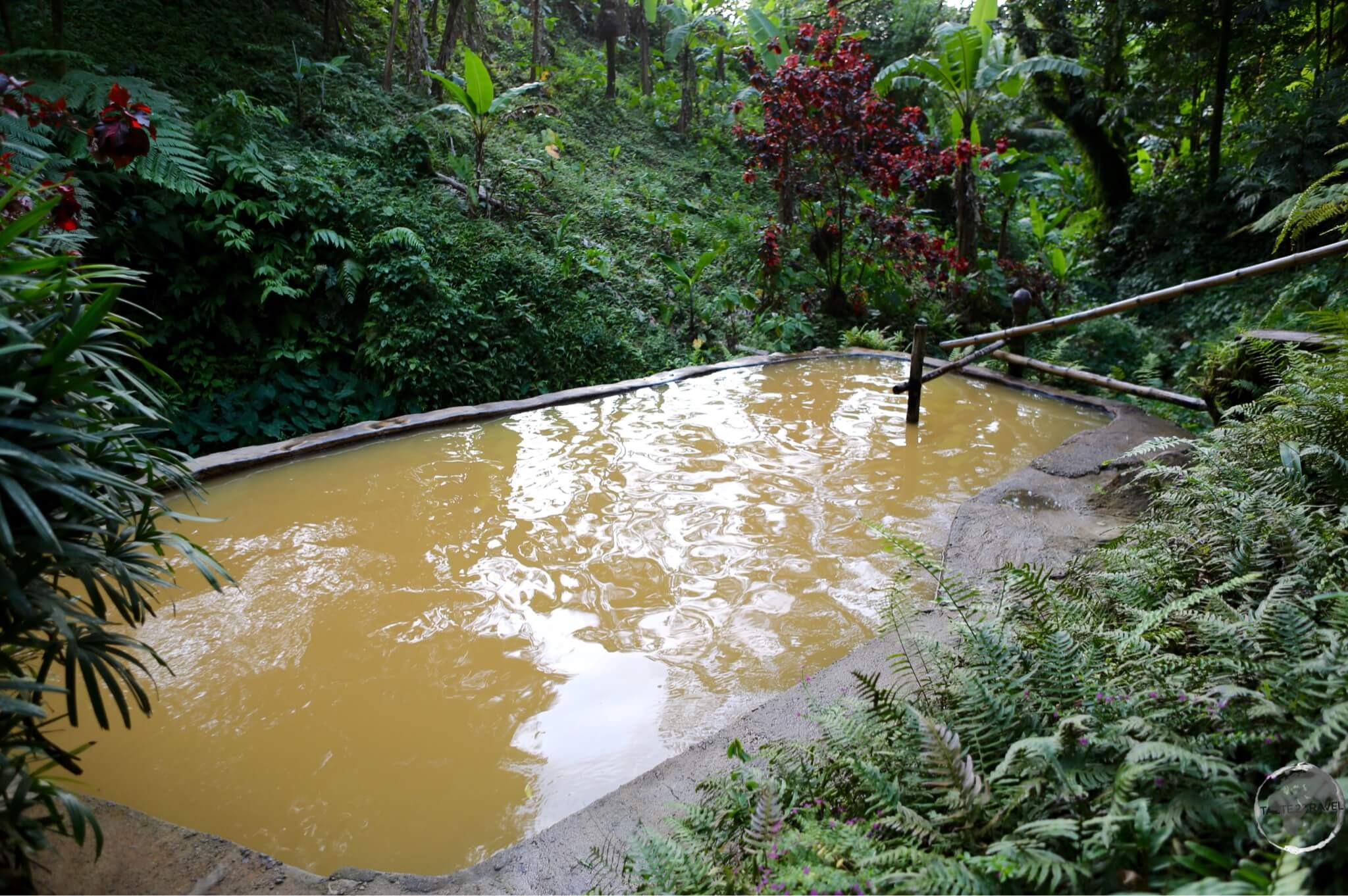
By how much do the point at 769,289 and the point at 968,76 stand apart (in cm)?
341

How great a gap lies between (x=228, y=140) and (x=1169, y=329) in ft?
33.1

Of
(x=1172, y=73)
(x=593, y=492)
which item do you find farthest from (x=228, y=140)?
(x=1172, y=73)

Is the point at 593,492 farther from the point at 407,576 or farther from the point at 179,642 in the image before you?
→ the point at 179,642

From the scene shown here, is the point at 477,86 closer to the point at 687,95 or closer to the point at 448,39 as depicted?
the point at 448,39

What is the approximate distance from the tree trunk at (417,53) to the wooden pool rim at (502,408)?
199 inches

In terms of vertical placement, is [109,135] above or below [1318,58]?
below

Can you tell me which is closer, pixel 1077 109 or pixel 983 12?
pixel 983 12

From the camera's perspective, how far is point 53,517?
1770 mm

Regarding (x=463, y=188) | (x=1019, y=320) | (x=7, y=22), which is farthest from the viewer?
(x=463, y=188)

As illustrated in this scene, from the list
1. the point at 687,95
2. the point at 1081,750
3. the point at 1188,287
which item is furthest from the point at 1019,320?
the point at 687,95

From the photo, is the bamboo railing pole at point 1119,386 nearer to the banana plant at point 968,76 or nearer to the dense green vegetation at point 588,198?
the dense green vegetation at point 588,198

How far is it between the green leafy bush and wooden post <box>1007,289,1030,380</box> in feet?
15.7

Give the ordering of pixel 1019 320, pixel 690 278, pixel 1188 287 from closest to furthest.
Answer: pixel 1188 287 < pixel 1019 320 < pixel 690 278

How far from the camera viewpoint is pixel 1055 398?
282 inches
